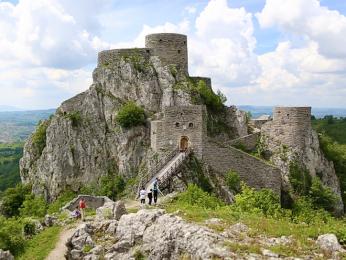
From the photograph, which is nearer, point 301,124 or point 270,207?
point 270,207

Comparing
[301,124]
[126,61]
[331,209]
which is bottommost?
[331,209]

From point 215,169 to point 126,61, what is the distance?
19223 millimetres

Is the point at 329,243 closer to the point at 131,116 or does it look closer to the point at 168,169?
the point at 168,169

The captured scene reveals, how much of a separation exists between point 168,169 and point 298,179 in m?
12.5

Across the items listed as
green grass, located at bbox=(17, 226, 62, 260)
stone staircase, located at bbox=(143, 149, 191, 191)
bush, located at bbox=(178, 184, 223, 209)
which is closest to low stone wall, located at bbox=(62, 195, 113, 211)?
stone staircase, located at bbox=(143, 149, 191, 191)

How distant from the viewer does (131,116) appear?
173ft

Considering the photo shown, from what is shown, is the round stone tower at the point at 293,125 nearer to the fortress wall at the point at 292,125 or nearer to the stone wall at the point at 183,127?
the fortress wall at the point at 292,125

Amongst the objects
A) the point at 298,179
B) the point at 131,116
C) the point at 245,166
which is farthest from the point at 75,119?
the point at 298,179

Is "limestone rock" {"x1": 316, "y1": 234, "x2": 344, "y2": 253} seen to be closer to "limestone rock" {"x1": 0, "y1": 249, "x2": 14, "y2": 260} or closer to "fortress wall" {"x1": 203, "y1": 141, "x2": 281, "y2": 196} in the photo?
"limestone rock" {"x1": 0, "y1": 249, "x2": 14, "y2": 260}

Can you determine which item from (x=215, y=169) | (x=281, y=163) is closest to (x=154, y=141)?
(x=215, y=169)

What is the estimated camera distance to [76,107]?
5878cm

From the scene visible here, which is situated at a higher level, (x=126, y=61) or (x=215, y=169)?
(x=126, y=61)

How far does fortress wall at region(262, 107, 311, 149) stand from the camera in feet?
148

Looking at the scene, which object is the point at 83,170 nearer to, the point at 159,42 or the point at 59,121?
the point at 59,121
